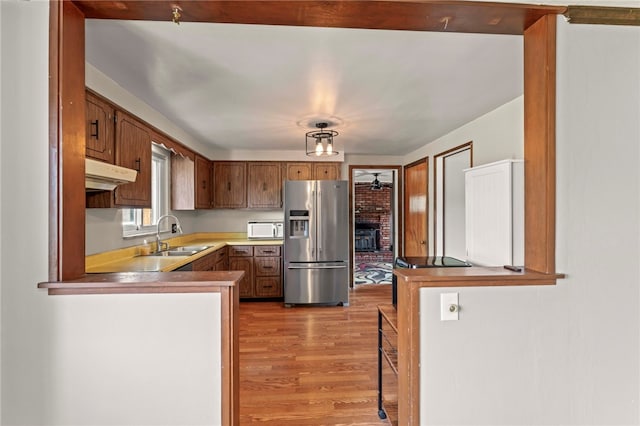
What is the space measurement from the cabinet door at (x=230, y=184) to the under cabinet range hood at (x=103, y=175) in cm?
264

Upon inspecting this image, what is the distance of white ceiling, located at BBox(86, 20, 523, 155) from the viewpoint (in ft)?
5.57

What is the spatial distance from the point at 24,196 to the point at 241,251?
326 centimetres

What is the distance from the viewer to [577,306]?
1.33 m

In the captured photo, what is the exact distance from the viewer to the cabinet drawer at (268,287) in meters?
4.46

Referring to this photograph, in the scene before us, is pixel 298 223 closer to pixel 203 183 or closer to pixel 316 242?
pixel 316 242

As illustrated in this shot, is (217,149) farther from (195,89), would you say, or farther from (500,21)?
(500,21)

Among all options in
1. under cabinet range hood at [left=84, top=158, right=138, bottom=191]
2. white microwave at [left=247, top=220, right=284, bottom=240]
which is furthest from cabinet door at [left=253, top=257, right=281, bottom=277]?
under cabinet range hood at [left=84, top=158, right=138, bottom=191]

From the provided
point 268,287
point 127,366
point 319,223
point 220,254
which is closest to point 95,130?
point 127,366

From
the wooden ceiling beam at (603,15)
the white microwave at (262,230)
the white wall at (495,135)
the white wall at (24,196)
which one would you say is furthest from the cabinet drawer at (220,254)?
the wooden ceiling beam at (603,15)

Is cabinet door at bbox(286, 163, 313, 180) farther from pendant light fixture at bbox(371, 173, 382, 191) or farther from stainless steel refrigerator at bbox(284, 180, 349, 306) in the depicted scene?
pendant light fixture at bbox(371, 173, 382, 191)

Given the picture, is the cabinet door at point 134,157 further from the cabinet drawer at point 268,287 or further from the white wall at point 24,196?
the cabinet drawer at point 268,287

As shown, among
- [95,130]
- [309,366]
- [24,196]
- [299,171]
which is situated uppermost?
[299,171]

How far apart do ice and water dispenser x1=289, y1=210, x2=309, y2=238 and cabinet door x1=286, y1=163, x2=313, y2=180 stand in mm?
A: 851

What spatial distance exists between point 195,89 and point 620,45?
2473 millimetres
